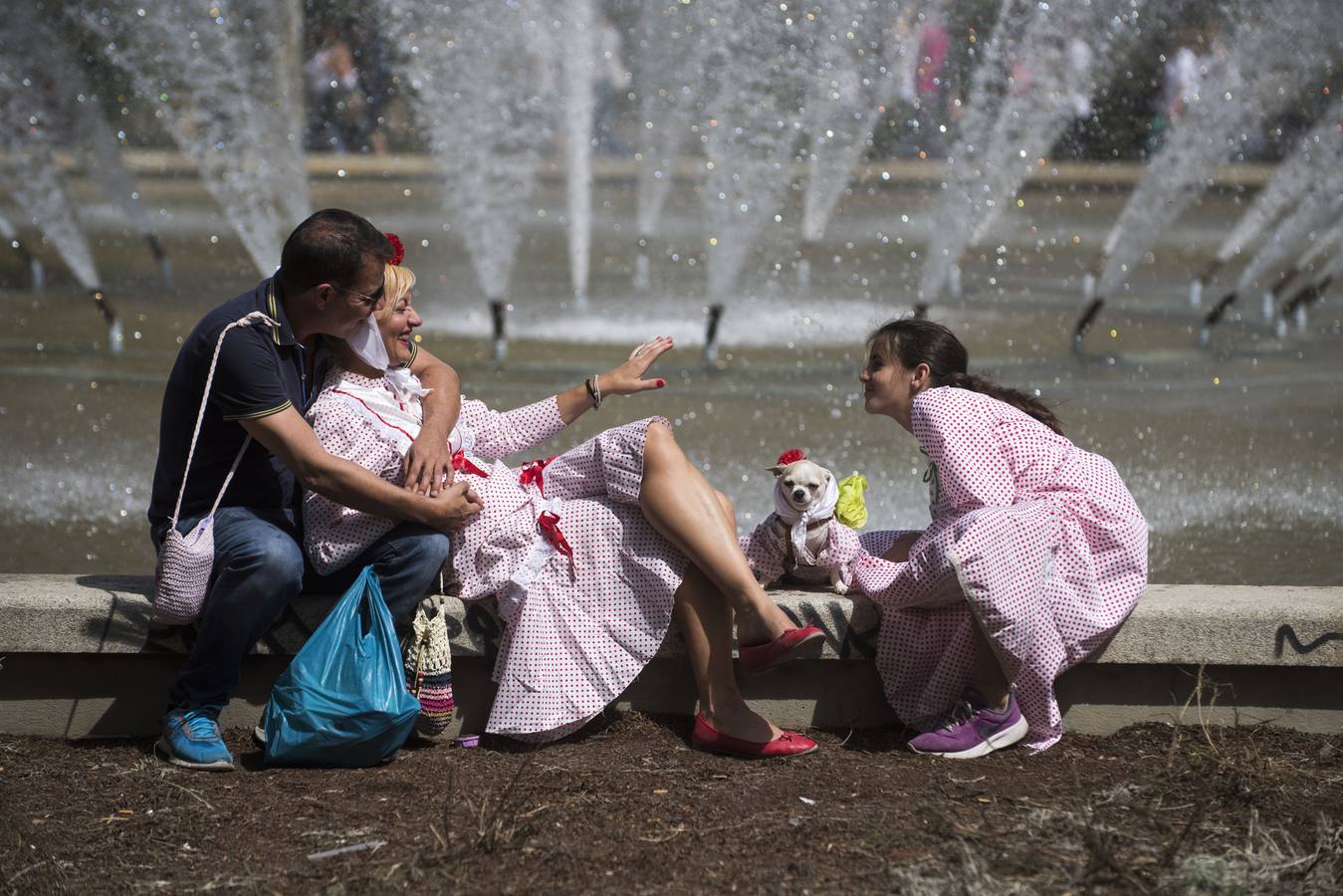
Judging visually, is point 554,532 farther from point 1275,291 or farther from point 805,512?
point 1275,291

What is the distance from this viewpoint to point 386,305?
12.2 ft

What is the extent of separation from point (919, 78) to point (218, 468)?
8.17 m

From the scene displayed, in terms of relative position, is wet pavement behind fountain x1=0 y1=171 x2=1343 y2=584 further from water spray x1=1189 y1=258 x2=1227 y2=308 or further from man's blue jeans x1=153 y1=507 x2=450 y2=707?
man's blue jeans x1=153 y1=507 x2=450 y2=707

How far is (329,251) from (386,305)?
308 millimetres

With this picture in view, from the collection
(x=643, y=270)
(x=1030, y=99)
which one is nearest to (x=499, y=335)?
(x=643, y=270)

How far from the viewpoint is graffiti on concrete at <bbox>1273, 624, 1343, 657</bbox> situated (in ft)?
11.5

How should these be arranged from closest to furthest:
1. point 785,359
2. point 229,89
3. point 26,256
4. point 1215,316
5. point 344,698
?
point 344,698 → point 785,359 → point 1215,316 → point 26,256 → point 229,89

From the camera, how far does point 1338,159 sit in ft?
37.2

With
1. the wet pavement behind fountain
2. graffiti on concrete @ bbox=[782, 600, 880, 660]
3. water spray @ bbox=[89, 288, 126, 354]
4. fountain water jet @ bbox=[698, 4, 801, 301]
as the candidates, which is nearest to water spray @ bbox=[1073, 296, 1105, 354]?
the wet pavement behind fountain

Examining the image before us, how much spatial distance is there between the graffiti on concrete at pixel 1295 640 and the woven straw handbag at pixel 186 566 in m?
2.54

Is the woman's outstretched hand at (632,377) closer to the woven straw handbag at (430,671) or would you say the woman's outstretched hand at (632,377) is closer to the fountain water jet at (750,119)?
the woven straw handbag at (430,671)

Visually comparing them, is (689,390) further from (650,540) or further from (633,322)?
(650,540)

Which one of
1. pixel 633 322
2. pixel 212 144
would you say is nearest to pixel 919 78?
pixel 633 322

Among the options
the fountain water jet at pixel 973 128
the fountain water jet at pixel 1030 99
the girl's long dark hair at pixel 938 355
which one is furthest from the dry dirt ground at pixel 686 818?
the fountain water jet at pixel 973 128
